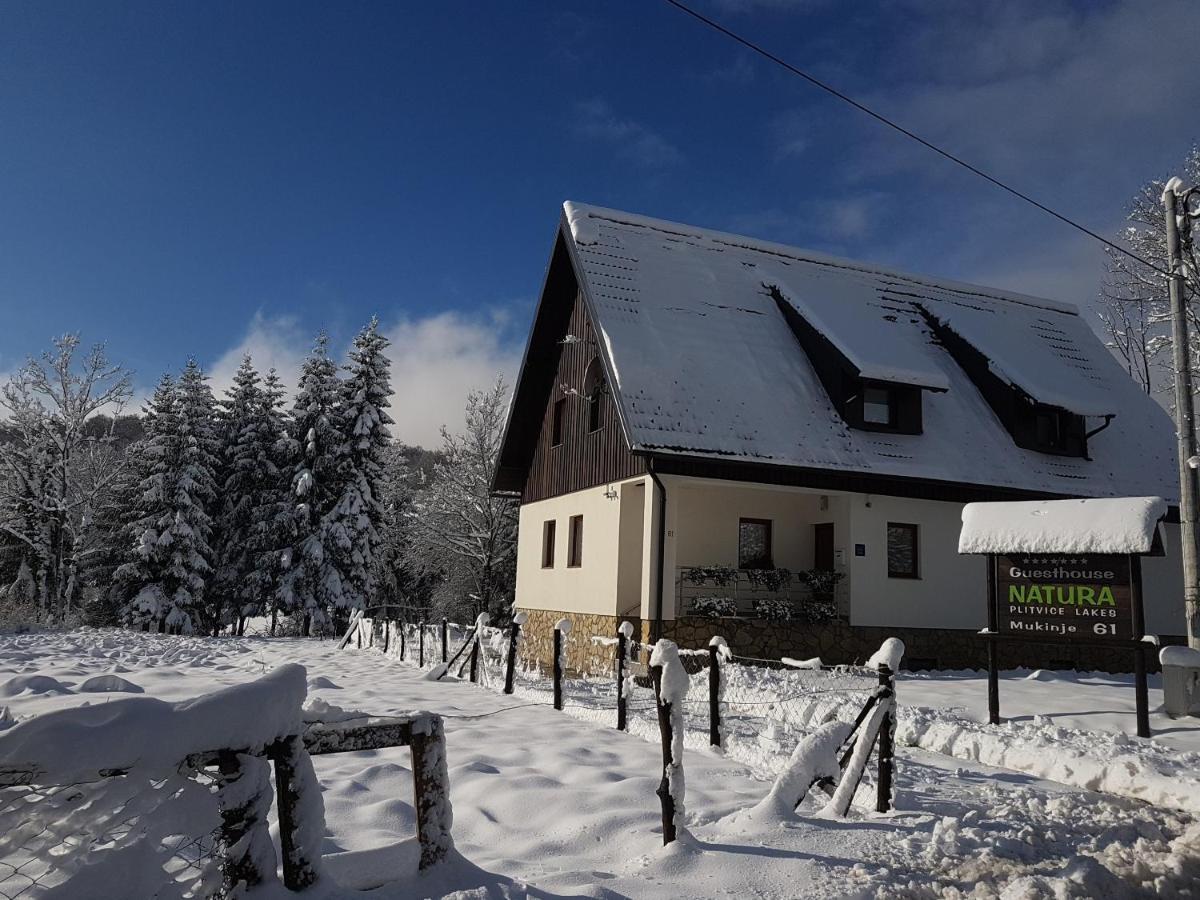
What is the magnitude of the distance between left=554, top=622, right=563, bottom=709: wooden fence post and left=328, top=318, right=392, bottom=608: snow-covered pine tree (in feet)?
73.3

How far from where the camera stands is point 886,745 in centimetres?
593

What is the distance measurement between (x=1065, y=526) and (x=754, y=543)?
7710 millimetres

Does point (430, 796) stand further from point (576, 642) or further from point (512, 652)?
point (576, 642)

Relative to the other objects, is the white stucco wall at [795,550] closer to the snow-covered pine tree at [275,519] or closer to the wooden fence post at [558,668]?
the wooden fence post at [558,668]

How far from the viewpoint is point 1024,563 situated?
33.7 feet

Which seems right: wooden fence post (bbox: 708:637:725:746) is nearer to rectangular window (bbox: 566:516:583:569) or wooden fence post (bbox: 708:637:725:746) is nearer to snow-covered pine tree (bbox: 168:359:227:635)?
rectangular window (bbox: 566:516:583:569)

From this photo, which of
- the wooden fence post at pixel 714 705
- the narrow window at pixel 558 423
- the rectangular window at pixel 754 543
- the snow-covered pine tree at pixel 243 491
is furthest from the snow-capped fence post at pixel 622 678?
the snow-covered pine tree at pixel 243 491

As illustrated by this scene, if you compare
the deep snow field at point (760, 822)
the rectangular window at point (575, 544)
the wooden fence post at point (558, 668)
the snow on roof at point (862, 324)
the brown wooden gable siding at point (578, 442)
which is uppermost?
the snow on roof at point (862, 324)

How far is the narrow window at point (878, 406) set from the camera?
1670cm

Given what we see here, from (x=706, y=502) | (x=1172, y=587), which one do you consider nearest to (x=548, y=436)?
(x=706, y=502)

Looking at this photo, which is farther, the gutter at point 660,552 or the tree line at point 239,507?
the tree line at point 239,507

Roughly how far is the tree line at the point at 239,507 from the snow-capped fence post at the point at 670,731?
83.1ft

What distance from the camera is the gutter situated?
1405 cm

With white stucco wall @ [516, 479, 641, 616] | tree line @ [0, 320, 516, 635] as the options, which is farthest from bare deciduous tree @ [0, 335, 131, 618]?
white stucco wall @ [516, 479, 641, 616]
